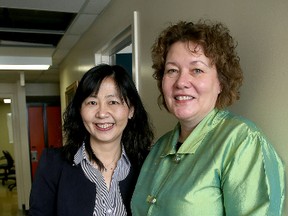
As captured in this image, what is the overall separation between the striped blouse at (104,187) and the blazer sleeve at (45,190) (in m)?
0.10

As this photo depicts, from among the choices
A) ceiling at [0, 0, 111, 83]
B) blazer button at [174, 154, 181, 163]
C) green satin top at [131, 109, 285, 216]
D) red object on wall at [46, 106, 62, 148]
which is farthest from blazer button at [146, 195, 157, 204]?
red object on wall at [46, 106, 62, 148]

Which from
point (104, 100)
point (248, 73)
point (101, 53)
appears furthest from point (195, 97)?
point (101, 53)

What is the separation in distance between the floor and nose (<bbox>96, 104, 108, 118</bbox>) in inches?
228

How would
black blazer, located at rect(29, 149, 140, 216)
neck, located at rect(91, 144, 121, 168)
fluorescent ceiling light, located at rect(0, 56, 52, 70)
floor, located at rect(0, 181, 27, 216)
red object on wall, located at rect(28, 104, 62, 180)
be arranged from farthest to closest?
Answer: 1. red object on wall, located at rect(28, 104, 62, 180)
2. floor, located at rect(0, 181, 27, 216)
3. fluorescent ceiling light, located at rect(0, 56, 52, 70)
4. neck, located at rect(91, 144, 121, 168)
5. black blazer, located at rect(29, 149, 140, 216)

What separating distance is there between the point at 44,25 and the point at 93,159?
2685mm

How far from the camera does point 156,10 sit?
2041 mm

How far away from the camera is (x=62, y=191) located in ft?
4.44

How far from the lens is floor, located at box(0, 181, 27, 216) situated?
20.9ft

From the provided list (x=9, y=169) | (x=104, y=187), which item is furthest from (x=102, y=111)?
(x=9, y=169)

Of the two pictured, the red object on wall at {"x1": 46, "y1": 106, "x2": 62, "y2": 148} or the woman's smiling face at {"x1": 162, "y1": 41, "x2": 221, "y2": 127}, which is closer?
the woman's smiling face at {"x1": 162, "y1": 41, "x2": 221, "y2": 127}

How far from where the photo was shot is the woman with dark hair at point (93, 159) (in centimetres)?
135

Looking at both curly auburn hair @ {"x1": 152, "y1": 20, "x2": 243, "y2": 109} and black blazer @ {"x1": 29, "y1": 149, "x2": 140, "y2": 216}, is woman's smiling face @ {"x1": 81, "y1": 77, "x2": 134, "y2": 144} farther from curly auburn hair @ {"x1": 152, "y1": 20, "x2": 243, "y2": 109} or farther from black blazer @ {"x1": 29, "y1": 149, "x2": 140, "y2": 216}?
curly auburn hair @ {"x1": 152, "y1": 20, "x2": 243, "y2": 109}

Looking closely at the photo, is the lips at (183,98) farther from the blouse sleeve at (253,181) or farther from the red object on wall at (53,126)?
the red object on wall at (53,126)

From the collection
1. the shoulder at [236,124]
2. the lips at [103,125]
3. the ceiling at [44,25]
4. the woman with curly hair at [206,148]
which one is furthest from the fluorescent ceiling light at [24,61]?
the shoulder at [236,124]
